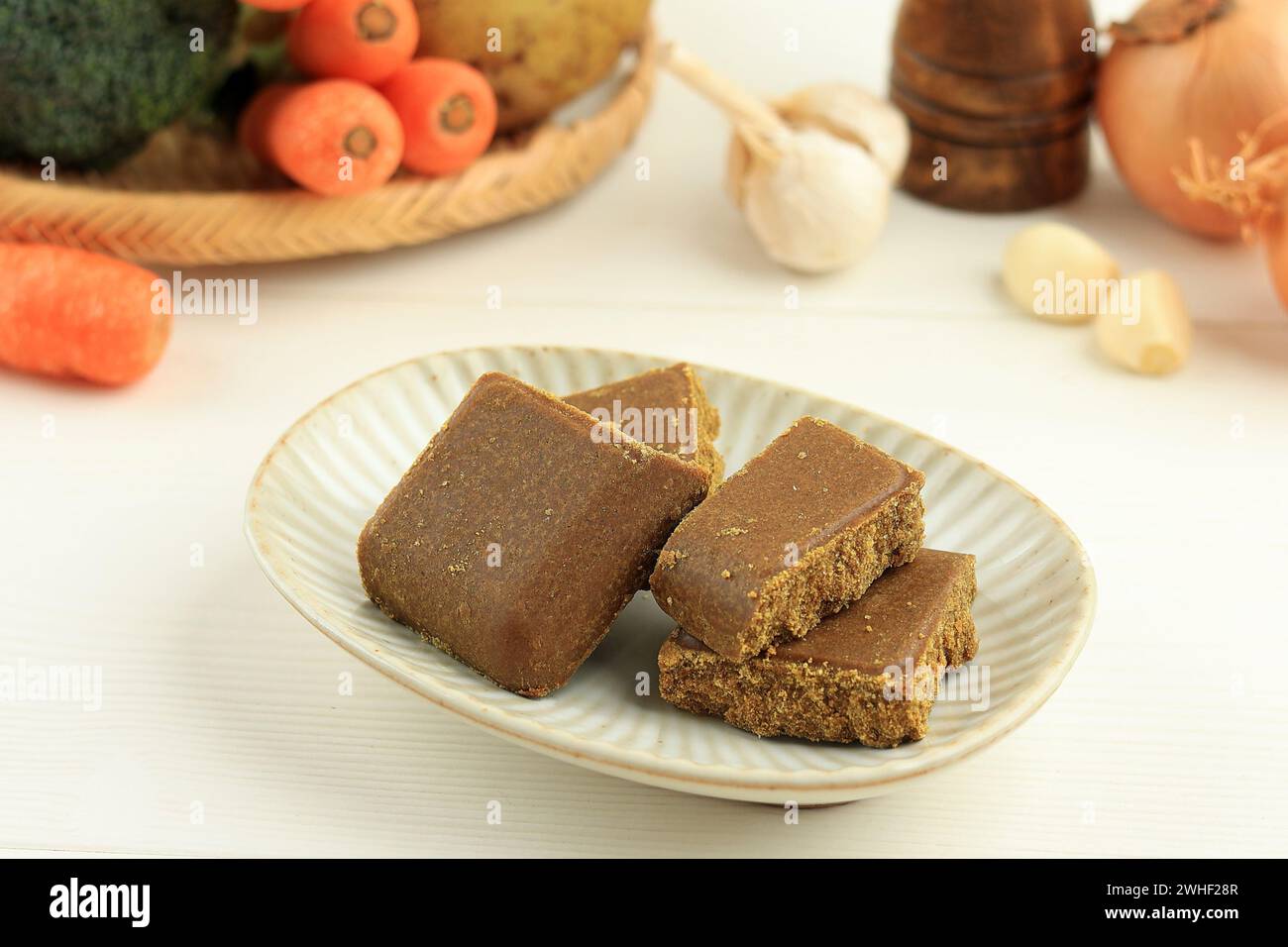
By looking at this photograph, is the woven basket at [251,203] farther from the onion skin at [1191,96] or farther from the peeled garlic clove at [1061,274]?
the onion skin at [1191,96]

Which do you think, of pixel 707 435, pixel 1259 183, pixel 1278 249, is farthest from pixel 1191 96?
pixel 707 435

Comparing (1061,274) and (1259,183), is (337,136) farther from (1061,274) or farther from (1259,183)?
(1259,183)

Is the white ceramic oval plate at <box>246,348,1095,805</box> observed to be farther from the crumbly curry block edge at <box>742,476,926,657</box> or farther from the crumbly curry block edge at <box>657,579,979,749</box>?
the crumbly curry block edge at <box>742,476,926,657</box>

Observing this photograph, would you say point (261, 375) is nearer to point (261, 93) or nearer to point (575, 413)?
point (261, 93)

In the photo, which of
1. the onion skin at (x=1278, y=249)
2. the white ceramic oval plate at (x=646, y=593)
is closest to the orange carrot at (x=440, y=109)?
the white ceramic oval plate at (x=646, y=593)

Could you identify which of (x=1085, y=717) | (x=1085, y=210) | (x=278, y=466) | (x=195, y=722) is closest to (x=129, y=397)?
(x=278, y=466)
